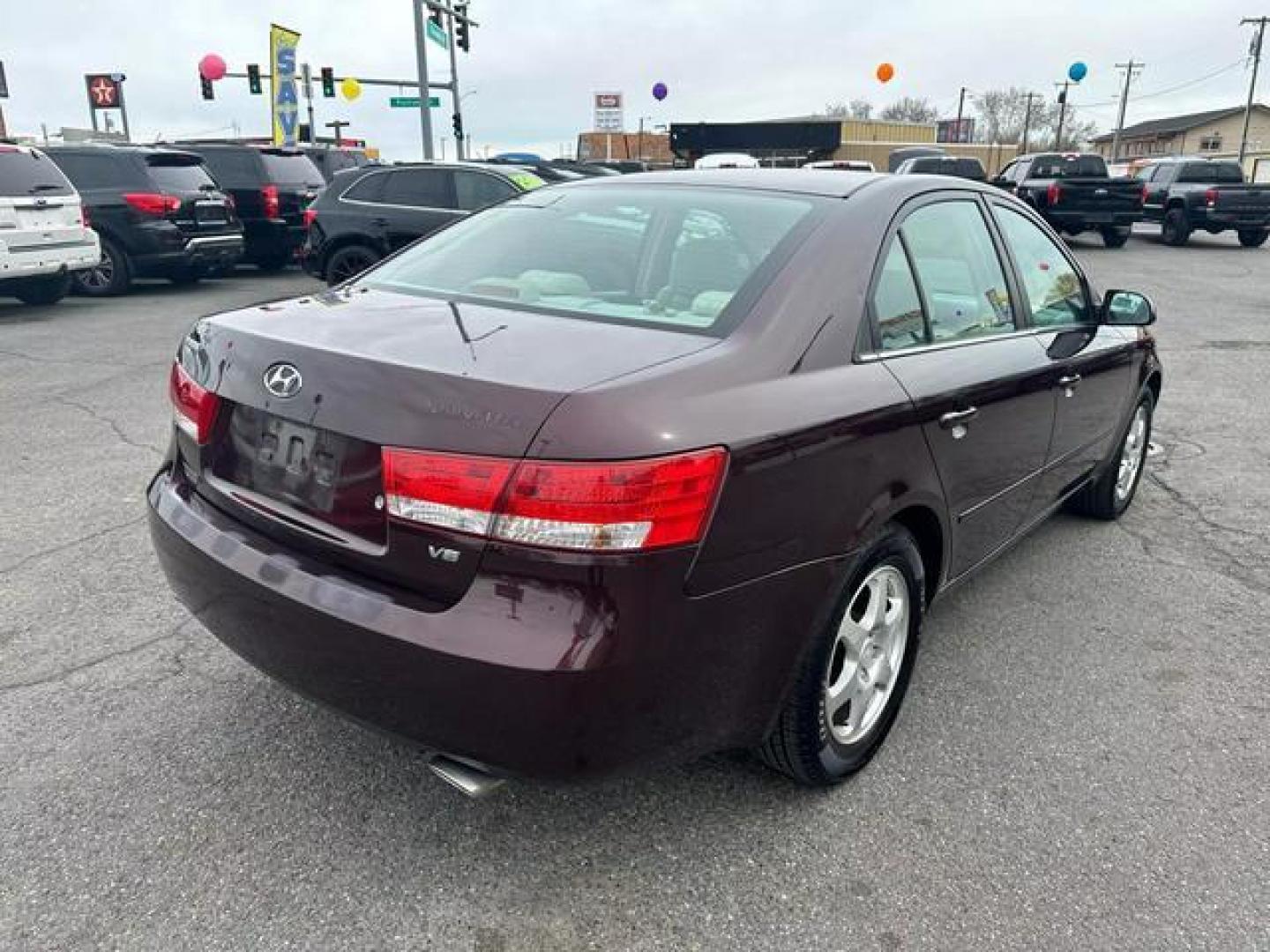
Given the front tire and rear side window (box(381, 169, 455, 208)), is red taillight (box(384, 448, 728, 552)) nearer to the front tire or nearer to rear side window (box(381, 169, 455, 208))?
the front tire

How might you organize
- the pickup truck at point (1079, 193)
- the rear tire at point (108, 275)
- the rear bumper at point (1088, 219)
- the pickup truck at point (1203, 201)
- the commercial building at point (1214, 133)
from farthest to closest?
the commercial building at point (1214, 133) < the pickup truck at point (1203, 201) < the rear bumper at point (1088, 219) < the pickup truck at point (1079, 193) < the rear tire at point (108, 275)

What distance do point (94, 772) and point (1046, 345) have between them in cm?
326

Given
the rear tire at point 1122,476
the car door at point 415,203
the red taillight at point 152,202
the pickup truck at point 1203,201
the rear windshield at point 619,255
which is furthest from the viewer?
the pickup truck at point 1203,201

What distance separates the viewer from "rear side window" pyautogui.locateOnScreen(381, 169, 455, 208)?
11.3 metres

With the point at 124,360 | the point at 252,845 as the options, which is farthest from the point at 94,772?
the point at 124,360

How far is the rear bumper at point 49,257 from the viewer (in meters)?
10.2

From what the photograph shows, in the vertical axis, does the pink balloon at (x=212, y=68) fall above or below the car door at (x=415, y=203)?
above

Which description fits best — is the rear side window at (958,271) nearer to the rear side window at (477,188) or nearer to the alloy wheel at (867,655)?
the alloy wheel at (867,655)

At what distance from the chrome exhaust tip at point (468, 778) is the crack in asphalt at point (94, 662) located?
54.8 inches

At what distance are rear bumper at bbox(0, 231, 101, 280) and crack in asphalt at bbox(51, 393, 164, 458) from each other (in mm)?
4222

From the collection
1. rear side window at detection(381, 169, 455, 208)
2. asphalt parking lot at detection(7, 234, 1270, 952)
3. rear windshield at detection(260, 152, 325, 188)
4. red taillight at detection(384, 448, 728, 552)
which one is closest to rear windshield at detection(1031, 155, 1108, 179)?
rear side window at detection(381, 169, 455, 208)

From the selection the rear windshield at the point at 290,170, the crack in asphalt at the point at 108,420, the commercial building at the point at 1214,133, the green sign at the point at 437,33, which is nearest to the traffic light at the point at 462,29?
the green sign at the point at 437,33

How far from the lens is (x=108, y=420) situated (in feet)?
20.8

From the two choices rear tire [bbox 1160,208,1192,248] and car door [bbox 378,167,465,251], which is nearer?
car door [bbox 378,167,465,251]
